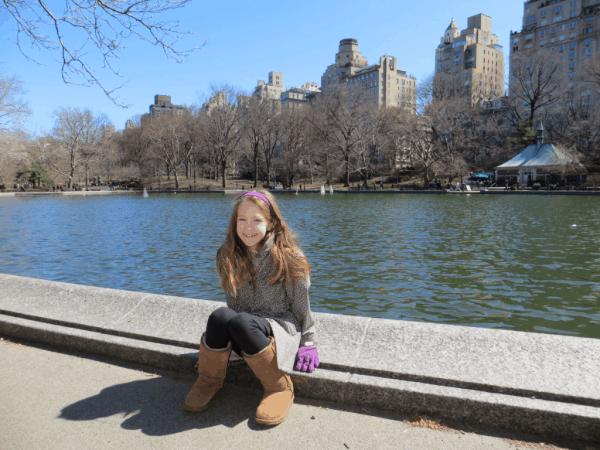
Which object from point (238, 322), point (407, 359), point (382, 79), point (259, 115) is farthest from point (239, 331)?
point (382, 79)

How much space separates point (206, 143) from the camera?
7362 cm

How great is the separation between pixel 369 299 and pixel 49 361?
526 cm

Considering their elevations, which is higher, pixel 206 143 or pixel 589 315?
pixel 206 143

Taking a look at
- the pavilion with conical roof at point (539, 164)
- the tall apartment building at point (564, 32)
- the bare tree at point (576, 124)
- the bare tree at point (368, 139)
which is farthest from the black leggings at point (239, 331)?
the tall apartment building at point (564, 32)

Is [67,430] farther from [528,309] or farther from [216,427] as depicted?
[528,309]

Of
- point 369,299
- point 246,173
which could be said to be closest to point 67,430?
point 369,299

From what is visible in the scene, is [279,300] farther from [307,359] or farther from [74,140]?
[74,140]

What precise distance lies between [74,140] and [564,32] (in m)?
93.8

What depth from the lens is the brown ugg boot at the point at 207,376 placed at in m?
2.87

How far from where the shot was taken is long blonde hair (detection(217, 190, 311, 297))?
3.06 meters

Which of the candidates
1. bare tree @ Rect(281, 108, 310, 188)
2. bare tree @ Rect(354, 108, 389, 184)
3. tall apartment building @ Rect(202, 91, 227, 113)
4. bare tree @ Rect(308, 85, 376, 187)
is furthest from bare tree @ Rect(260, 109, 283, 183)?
bare tree @ Rect(354, 108, 389, 184)

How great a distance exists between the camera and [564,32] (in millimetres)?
88000

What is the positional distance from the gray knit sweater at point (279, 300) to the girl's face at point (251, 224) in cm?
9

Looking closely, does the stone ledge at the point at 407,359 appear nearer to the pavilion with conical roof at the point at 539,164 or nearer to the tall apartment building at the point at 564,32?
the pavilion with conical roof at the point at 539,164
